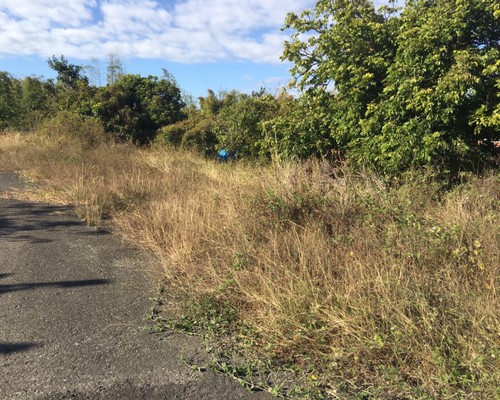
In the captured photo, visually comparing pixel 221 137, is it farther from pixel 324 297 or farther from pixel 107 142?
pixel 324 297

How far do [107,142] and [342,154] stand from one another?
950cm

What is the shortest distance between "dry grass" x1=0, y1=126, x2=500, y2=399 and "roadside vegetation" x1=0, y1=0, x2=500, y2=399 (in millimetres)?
15

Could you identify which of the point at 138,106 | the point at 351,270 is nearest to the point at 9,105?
the point at 138,106

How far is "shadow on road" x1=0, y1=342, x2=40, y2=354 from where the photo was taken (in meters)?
2.97

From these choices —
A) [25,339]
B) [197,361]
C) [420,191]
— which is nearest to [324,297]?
[197,361]

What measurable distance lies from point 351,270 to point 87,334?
7.15 ft

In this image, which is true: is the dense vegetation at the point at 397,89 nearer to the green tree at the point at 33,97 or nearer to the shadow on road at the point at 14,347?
the shadow on road at the point at 14,347

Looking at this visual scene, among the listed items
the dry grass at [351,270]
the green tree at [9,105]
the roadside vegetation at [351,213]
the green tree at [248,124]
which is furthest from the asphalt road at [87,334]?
the green tree at [9,105]

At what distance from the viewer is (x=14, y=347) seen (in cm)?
302

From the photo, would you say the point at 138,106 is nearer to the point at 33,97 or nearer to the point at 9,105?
the point at 33,97

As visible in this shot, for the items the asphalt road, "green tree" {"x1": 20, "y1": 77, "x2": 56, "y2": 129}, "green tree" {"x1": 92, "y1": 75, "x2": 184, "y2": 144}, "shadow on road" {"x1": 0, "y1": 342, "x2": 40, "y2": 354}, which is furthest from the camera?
"green tree" {"x1": 20, "y1": 77, "x2": 56, "y2": 129}

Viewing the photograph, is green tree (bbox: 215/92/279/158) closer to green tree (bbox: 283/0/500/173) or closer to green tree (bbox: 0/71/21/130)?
green tree (bbox: 283/0/500/173)

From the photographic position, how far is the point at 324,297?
126 inches

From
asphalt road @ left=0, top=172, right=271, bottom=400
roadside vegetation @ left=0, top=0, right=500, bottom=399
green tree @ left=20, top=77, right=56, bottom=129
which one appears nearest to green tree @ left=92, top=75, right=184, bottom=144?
green tree @ left=20, top=77, right=56, bottom=129
